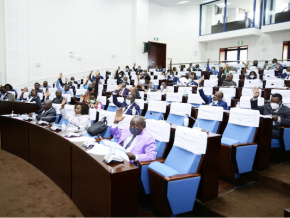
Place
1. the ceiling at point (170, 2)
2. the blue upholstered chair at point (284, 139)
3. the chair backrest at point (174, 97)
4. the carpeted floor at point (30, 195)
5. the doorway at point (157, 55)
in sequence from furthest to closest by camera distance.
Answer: the doorway at point (157, 55), the ceiling at point (170, 2), the chair backrest at point (174, 97), the blue upholstered chair at point (284, 139), the carpeted floor at point (30, 195)

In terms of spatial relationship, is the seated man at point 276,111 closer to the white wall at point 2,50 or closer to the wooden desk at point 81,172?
the wooden desk at point 81,172

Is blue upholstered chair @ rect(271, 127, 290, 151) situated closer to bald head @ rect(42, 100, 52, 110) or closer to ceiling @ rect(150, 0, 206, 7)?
bald head @ rect(42, 100, 52, 110)

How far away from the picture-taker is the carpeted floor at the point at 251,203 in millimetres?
2060

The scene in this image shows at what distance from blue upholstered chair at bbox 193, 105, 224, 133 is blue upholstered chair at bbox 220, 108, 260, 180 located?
6.8 inches

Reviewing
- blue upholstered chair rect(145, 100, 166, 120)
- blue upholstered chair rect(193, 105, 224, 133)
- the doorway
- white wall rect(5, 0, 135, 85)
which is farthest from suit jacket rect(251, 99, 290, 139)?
the doorway

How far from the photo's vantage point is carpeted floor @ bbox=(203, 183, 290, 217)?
6.76 feet

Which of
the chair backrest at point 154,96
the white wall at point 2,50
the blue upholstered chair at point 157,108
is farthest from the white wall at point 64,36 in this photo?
the blue upholstered chair at point 157,108

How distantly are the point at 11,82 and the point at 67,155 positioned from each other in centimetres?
822

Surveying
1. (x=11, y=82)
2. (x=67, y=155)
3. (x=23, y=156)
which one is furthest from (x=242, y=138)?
(x=11, y=82)

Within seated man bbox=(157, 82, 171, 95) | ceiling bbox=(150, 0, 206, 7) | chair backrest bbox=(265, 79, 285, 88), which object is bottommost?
seated man bbox=(157, 82, 171, 95)

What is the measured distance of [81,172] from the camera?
216cm

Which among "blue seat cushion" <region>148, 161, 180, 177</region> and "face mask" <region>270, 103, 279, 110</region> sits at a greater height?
"face mask" <region>270, 103, 279, 110</region>

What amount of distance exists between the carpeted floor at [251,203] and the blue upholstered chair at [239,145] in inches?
8.7

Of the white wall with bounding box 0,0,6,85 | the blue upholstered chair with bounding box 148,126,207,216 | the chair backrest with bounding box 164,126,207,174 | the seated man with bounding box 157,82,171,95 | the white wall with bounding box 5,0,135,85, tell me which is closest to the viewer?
the blue upholstered chair with bounding box 148,126,207,216
